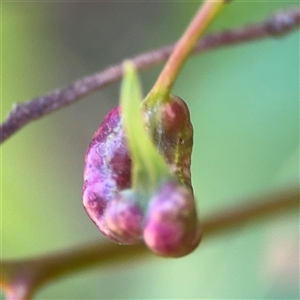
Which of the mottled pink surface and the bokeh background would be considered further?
the bokeh background

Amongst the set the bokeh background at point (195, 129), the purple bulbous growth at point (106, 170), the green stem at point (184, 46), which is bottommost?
the purple bulbous growth at point (106, 170)

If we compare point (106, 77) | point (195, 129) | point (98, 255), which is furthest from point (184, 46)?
point (195, 129)

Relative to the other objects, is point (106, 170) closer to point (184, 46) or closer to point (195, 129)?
point (184, 46)

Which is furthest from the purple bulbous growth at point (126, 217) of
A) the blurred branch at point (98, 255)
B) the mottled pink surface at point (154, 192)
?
the blurred branch at point (98, 255)

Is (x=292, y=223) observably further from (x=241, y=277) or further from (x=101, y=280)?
Result: (x=101, y=280)

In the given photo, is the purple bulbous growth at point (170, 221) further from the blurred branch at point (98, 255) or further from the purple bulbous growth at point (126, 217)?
the blurred branch at point (98, 255)

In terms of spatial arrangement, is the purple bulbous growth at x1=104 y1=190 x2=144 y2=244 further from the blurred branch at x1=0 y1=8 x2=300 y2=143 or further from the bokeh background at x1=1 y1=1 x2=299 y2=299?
the bokeh background at x1=1 y1=1 x2=299 y2=299

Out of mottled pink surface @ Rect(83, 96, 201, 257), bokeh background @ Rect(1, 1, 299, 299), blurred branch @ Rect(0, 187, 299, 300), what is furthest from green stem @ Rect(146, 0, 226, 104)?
bokeh background @ Rect(1, 1, 299, 299)
